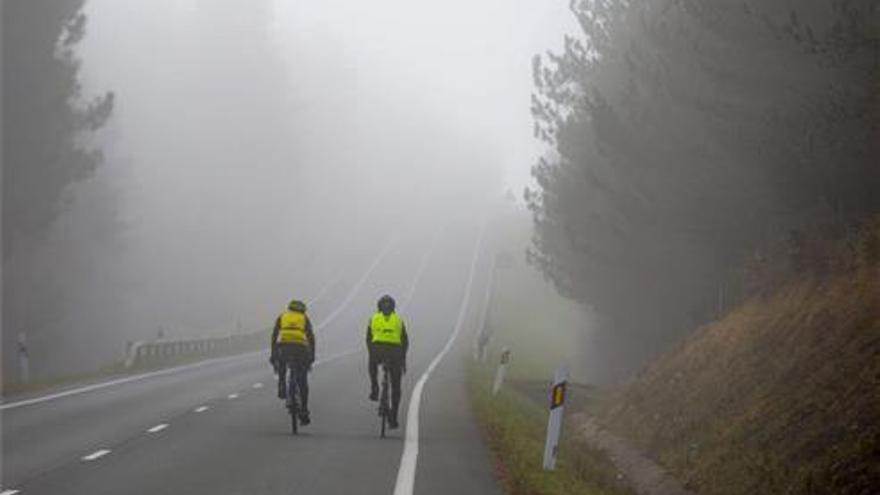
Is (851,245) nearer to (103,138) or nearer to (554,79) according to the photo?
(554,79)

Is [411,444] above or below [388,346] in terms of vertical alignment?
below

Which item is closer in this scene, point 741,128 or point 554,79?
point 741,128

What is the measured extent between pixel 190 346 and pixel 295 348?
94.5 feet

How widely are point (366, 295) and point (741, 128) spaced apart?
66.3 meters

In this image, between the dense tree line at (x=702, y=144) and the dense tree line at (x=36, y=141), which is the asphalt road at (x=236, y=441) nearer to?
the dense tree line at (x=702, y=144)

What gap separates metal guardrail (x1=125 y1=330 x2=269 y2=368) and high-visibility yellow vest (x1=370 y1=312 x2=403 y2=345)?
18771 millimetres

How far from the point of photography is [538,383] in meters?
34.9

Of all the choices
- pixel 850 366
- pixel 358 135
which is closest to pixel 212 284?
pixel 358 135

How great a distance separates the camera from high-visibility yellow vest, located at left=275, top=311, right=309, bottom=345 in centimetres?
1794

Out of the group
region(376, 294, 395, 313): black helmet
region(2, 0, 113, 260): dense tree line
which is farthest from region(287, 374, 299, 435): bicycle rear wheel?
region(2, 0, 113, 260): dense tree line

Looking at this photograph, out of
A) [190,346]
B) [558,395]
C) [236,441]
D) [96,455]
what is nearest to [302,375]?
[236,441]

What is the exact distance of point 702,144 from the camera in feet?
77.6

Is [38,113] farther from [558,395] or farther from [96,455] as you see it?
[558,395]

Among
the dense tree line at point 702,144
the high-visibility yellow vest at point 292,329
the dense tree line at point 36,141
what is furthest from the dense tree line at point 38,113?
the high-visibility yellow vest at point 292,329
